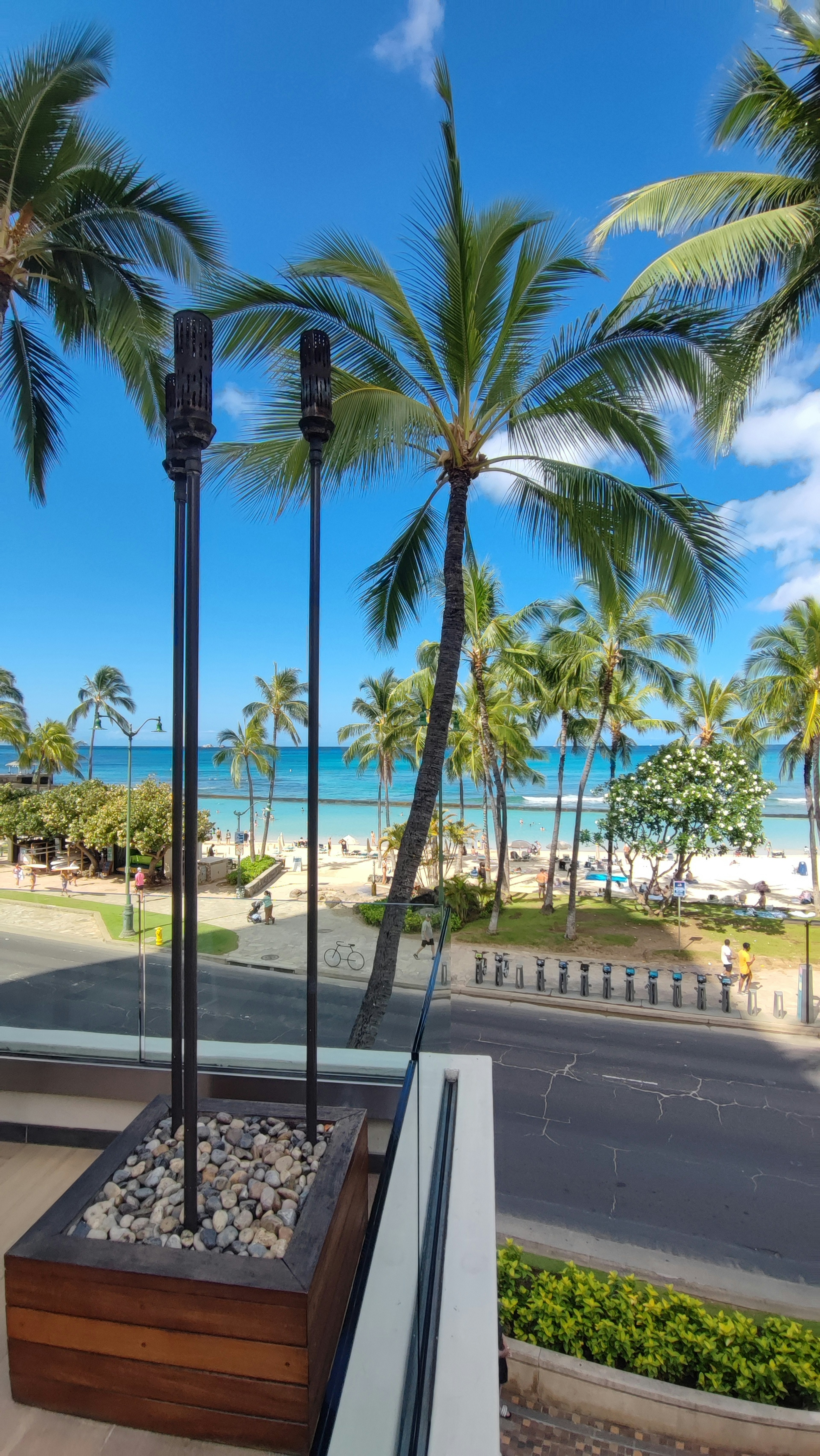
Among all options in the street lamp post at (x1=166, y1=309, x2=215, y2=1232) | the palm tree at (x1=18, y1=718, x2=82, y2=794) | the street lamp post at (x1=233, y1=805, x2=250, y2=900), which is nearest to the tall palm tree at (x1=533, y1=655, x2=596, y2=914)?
the street lamp post at (x1=233, y1=805, x2=250, y2=900)

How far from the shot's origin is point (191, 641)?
2.46 m

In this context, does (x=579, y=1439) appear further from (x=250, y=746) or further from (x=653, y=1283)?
(x=250, y=746)

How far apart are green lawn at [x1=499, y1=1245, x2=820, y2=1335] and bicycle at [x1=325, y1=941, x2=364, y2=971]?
3.25 m

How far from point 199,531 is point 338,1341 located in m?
2.56

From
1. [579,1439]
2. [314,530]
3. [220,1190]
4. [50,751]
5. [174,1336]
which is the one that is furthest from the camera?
[50,751]

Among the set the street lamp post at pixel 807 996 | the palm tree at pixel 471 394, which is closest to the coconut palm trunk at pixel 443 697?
the palm tree at pixel 471 394

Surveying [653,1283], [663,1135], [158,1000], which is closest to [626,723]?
[663,1135]

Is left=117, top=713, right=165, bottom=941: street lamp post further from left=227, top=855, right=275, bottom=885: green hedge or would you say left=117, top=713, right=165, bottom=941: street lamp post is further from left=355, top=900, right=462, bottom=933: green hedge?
left=227, top=855, right=275, bottom=885: green hedge

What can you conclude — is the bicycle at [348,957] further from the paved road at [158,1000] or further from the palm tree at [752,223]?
the palm tree at [752,223]

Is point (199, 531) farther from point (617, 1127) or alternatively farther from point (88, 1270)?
point (617, 1127)

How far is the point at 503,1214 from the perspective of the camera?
21.9ft

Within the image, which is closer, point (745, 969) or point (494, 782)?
point (745, 969)

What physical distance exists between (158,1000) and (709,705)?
82.4ft

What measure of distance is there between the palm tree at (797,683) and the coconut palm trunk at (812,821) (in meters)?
0.04
